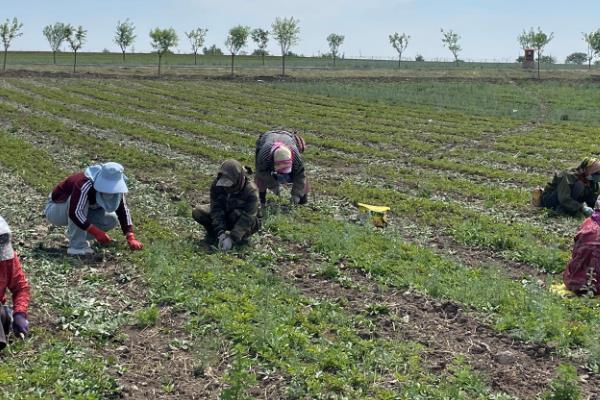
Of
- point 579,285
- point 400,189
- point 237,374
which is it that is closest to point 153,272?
point 237,374

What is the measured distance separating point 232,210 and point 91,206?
1871mm

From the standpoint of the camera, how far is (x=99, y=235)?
9.17 metres

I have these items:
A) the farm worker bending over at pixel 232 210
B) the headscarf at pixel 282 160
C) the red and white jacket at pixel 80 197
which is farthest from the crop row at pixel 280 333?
the headscarf at pixel 282 160

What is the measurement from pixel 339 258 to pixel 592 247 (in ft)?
10.2

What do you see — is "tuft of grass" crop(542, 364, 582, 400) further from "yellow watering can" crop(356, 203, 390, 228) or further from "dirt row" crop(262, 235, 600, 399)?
"yellow watering can" crop(356, 203, 390, 228)

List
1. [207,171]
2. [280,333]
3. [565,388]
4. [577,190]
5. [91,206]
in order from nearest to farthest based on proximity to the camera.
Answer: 1. [565,388]
2. [280,333]
3. [91,206]
4. [577,190]
5. [207,171]

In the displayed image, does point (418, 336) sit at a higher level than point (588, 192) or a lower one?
lower

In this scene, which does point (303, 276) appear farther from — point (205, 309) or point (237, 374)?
point (237, 374)

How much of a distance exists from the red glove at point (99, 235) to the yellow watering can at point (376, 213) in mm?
4294

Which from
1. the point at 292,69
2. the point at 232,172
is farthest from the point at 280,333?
the point at 292,69

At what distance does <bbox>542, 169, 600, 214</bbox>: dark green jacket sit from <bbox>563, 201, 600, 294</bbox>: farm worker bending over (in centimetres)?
373

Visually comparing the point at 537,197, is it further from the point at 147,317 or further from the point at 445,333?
the point at 147,317

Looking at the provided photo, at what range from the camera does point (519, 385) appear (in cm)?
609

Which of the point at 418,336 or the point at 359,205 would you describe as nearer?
the point at 418,336
